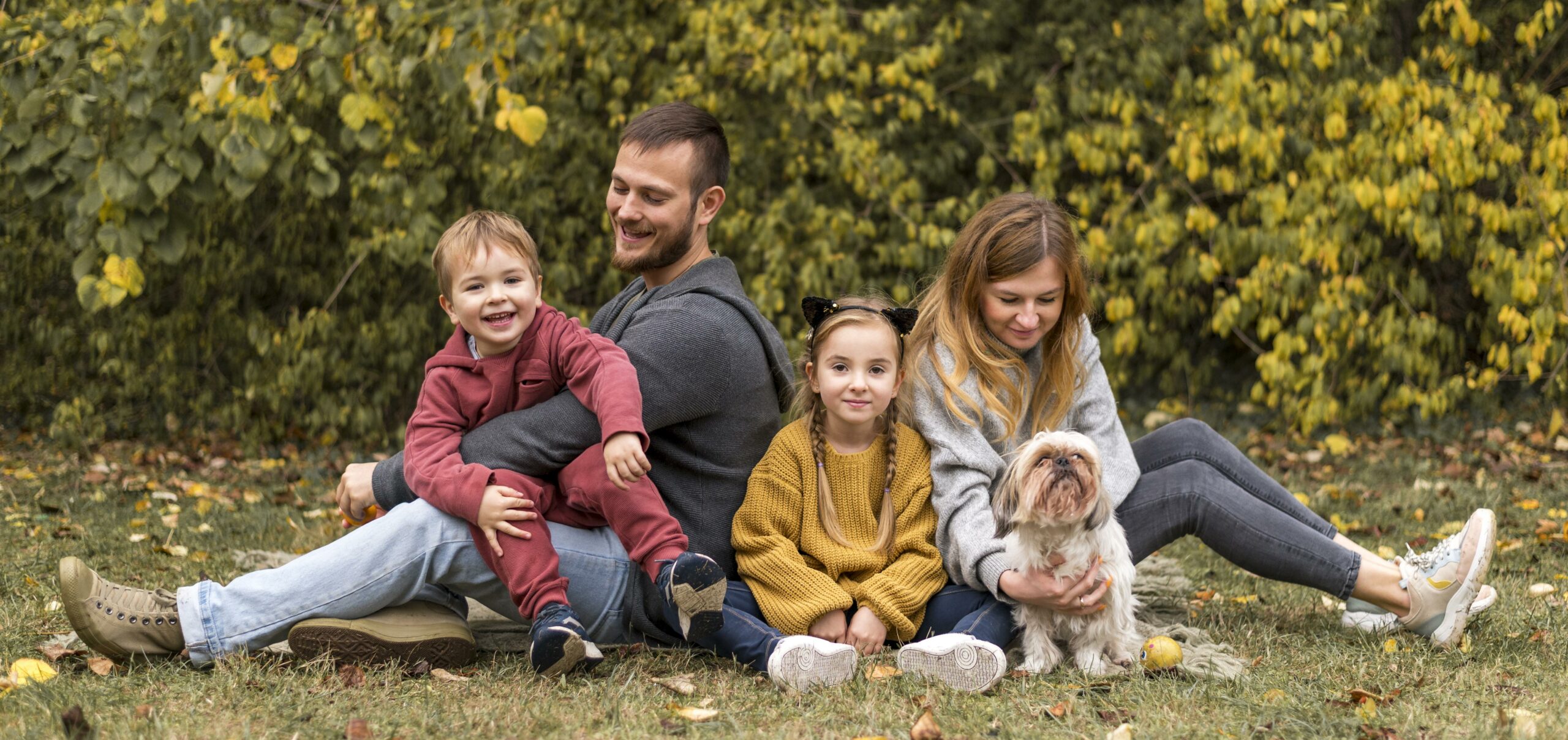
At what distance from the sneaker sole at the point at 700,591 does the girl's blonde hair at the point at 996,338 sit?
2.69 feet

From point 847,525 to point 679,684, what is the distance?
607 millimetres

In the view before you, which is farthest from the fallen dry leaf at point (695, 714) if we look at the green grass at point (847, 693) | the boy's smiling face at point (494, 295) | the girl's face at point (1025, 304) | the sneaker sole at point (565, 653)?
the girl's face at point (1025, 304)

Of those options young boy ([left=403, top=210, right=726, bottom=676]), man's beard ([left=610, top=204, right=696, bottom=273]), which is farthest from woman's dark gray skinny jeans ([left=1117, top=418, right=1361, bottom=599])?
man's beard ([left=610, top=204, right=696, bottom=273])

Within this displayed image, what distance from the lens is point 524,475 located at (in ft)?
10.3

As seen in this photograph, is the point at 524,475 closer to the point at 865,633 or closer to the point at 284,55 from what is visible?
the point at 865,633

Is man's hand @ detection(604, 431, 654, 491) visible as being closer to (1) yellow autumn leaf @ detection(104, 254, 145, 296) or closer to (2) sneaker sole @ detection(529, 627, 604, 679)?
(2) sneaker sole @ detection(529, 627, 604, 679)

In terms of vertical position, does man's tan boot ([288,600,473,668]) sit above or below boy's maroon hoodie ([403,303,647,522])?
below

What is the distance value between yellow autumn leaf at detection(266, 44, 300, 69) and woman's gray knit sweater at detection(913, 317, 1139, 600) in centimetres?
314

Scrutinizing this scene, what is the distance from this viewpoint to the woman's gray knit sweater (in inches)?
127

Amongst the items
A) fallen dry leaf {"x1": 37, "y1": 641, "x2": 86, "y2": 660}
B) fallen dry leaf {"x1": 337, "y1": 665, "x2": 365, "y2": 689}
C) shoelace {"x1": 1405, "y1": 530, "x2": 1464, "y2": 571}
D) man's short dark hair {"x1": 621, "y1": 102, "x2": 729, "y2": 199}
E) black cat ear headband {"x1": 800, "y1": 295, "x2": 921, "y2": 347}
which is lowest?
fallen dry leaf {"x1": 37, "y1": 641, "x2": 86, "y2": 660}

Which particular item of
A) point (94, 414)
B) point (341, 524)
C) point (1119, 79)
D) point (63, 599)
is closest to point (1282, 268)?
point (1119, 79)

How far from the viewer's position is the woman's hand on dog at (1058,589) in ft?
10.1

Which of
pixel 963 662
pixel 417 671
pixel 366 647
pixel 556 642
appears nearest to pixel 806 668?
pixel 963 662

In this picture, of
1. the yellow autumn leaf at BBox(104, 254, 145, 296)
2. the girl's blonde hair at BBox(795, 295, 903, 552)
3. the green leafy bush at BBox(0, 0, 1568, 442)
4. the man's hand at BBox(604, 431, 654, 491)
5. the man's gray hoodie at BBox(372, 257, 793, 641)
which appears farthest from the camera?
the green leafy bush at BBox(0, 0, 1568, 442)
